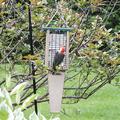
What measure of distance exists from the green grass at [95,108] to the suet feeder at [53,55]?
9.68 ft

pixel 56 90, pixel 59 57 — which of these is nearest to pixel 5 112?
pixel 59 57

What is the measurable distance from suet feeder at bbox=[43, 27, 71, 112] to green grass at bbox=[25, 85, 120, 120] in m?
2.95

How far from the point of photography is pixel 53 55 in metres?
3.15

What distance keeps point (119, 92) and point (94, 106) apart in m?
1.65

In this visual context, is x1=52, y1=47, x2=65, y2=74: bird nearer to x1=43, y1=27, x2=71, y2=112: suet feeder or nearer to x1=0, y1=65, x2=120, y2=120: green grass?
x1=43, y1=27, x2=71, y2=112: suet feeder

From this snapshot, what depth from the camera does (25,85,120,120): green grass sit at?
22.6 feet

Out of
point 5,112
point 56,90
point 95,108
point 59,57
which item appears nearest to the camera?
point 5,112

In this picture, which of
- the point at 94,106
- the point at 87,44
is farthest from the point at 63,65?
the point at 94,106

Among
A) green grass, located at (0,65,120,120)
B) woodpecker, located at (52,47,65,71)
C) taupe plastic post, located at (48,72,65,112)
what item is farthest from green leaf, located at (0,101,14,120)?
green grass, located at (0,65,120,120)

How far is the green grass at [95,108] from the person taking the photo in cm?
688

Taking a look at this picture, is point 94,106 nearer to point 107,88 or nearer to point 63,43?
point 107,88

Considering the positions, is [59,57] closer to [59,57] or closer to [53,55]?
[59,57]

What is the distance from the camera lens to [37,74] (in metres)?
2.93

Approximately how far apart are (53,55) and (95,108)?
4.64 metres
